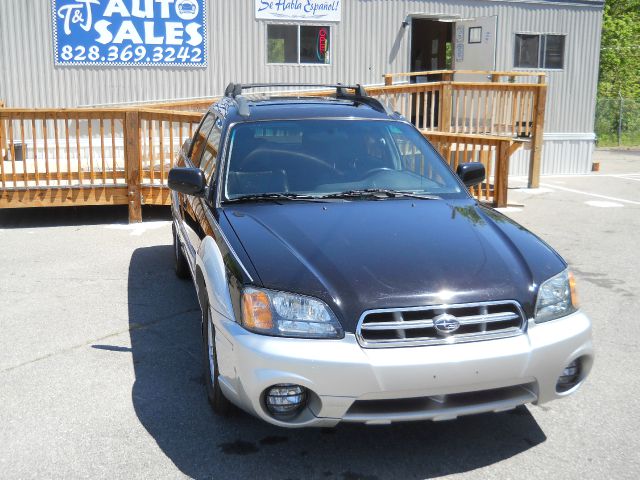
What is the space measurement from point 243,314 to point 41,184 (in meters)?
7.13

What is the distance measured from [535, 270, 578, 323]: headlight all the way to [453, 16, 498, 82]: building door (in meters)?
13.1

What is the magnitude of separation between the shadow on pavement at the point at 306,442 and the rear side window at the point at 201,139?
1954mm

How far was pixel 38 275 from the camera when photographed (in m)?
7.39

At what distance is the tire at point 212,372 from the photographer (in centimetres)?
411

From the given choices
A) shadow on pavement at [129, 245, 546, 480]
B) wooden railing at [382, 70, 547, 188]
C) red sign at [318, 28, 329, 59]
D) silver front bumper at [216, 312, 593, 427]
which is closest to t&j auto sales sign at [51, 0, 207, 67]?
red sign at [318, 28, 329, 59]

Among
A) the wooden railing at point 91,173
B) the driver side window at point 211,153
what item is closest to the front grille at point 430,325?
the driver side window at point 211,153

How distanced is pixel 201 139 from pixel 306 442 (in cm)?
310

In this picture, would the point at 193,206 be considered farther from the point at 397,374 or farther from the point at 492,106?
the point at 492,106

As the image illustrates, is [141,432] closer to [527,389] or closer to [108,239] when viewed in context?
[527,389]

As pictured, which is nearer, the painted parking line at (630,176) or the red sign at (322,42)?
the red sign at (322,42)

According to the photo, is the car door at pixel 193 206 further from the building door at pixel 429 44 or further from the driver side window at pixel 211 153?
the building door at pixel 429 44

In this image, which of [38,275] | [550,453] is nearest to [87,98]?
[38,275]

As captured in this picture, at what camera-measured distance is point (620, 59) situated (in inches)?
1380

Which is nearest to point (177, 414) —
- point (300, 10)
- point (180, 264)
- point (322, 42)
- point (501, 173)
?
point (180, 264)
